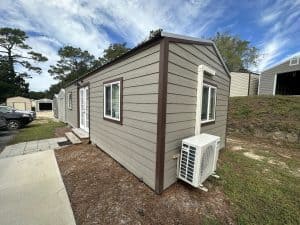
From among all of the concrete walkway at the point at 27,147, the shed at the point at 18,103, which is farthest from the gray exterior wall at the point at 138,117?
the shed at the point at 18,103

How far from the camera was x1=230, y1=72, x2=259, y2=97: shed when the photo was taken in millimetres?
14521

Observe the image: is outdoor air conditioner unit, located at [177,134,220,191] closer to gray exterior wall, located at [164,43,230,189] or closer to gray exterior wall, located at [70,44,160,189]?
gray exterior wall, located at [164,43,230,189]

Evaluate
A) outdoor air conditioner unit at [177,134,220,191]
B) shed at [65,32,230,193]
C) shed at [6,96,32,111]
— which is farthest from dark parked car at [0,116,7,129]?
shed at [6,96,32,111]

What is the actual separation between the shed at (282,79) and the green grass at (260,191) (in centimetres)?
1058

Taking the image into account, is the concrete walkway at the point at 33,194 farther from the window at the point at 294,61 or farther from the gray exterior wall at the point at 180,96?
the window at the point at 294,61

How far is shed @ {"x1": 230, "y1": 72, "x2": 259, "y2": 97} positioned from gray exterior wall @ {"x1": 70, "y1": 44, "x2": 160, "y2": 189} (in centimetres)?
1387

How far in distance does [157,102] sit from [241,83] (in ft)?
50.2

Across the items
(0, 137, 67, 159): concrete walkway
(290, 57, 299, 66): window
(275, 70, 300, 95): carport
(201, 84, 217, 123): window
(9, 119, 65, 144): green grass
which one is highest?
(290, 57, 299, 66): window

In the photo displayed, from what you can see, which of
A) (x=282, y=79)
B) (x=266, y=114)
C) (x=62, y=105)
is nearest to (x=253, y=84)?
(x=282, y=79)

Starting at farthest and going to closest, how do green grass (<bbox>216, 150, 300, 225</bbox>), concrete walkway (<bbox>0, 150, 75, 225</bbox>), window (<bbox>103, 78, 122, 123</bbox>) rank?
window (<bbox>103, 78, 122, 123</bbox>)
green grass (<bbox>216, 150, 300, 225</bbox>)
concrete walkway (<bbox>0, 150, 75, 225</bbox>)

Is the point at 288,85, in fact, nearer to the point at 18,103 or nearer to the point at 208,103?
the point at 208,103

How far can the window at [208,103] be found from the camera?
3973mm

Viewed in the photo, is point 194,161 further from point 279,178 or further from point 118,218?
point 279,178

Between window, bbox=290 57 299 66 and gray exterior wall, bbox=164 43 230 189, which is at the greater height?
window, bbox=290 57 299 66
